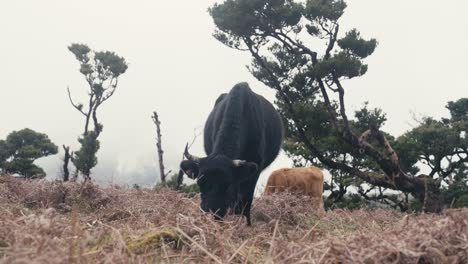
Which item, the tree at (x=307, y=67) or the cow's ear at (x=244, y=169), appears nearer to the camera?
the cow's ear at (x=244, y=169)

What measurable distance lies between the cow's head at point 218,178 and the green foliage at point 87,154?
30.2 metres

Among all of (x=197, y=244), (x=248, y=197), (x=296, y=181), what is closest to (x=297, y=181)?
(x=296, y=181)

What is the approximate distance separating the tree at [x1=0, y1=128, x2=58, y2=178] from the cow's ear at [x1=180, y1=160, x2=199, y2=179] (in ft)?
86.5

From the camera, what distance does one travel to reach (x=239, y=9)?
→ 2583cm

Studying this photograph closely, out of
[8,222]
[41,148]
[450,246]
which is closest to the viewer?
[450,246]

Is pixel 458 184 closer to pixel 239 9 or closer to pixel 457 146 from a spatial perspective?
pixel 457 146

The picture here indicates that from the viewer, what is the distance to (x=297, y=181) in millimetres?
13750

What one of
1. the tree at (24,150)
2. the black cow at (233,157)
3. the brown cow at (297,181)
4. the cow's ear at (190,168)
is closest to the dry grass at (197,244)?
the black cow at (233,157)

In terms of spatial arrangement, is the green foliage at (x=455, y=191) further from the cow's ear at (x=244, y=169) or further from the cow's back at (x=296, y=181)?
the cow's ear at (x=244, y=169)

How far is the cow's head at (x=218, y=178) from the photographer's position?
21.6 feet

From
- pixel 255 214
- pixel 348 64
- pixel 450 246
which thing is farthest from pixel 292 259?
pixel 348 64

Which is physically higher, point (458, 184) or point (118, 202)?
point (458, 184)

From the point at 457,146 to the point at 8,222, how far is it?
1093 inches

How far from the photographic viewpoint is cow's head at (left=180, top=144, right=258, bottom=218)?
260 inches
